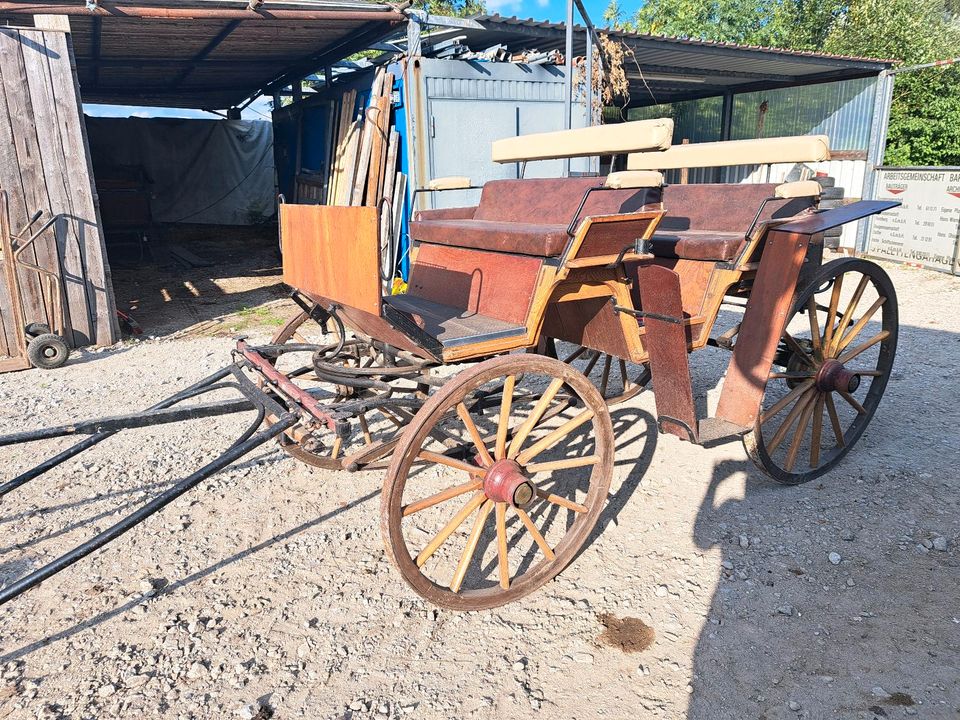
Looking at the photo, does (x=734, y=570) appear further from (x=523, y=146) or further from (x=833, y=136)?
(x=833, y=136)

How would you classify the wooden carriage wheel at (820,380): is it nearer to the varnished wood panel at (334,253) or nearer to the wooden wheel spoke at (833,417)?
the wooden wheel spoke at (833,417)

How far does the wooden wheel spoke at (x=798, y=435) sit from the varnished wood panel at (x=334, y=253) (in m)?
2.33

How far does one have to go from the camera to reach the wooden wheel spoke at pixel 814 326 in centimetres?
354

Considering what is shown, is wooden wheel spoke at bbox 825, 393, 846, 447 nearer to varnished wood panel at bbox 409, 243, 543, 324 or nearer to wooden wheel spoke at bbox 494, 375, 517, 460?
varnished wood panel at bbox 409, 243, 543, 324

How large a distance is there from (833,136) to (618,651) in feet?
42.5

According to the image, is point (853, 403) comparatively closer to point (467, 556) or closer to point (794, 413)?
point (794, 413)

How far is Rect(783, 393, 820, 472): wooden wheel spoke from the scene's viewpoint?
141 inches

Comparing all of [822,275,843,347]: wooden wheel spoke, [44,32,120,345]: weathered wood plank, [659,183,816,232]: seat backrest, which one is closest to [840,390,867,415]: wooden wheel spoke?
[822,275,843,347]: wooden wheel spoke

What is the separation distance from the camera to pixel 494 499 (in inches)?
105

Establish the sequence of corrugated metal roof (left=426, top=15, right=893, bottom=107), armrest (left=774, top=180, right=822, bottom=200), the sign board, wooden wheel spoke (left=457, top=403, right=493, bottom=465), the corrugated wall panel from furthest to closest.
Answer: the corrugated wall panel
the sign board
corrugated metal roof (left=426, top=15, right=893, bottom=107)
armrest (left=774, top=180, right=822, bottom=200)
wooden wheel spoke (left=457, top=403, right=493, bottom=465)

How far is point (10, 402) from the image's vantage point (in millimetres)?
5023

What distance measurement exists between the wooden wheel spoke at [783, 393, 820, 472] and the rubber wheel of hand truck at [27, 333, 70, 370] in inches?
226

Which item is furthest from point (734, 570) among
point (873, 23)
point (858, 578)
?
point (873, 23)

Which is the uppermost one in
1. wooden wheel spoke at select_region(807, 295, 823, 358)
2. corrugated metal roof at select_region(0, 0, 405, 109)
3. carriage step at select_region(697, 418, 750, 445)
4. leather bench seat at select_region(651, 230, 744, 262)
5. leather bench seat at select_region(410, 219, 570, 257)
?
corrugated metal roof at select_region(0, 0, 405, 109)
